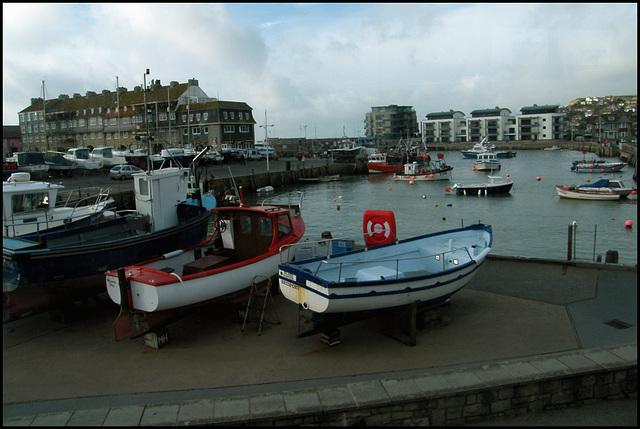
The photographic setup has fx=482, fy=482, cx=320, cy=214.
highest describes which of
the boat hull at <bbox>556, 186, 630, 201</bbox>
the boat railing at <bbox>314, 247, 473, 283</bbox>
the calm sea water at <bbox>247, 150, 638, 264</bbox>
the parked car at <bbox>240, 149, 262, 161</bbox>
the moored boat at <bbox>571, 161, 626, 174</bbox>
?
the parked car at <bbox>240, 149, 262, 161</bbox>

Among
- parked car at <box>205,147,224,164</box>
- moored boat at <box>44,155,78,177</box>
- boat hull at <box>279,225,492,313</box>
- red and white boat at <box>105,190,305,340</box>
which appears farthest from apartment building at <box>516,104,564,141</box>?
red and white boat at <box>105,190,305,340</box>

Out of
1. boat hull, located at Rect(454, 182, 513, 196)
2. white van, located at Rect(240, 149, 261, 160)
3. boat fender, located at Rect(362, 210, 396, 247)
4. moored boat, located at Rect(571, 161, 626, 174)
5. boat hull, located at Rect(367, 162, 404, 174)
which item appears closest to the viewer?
boat fender, located at Rect(362, 210, 396, 247)

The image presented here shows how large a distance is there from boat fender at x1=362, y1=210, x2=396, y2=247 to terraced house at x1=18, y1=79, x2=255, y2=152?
47378 mm

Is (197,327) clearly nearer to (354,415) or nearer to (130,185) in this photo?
(354,415)

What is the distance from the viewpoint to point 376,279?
7.53 meters

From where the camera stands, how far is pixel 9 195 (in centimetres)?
1123

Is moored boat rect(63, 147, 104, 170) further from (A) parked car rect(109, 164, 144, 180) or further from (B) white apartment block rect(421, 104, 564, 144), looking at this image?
(B) white apartment block rect(421, 104, 564, 144)

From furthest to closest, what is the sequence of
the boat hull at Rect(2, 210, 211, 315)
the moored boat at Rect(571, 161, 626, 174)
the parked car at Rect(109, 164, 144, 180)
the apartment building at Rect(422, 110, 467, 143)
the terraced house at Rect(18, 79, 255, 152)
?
the apartment building at Rect(422, 110, 467, 143)
the terraced house at Rect(18, 79, 255, 152)
the moored boat at Rect(571, 161, 626, 174)
the parked car at Rect(109, 164, 144, 180)
the boat hull at Rect(2, 210, 211, 315)

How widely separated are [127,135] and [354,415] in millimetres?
58581

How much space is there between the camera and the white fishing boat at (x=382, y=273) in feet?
22.4

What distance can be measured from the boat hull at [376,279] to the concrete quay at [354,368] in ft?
2.01

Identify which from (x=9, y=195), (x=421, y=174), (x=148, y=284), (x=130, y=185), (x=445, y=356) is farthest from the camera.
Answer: (x=421, y=174)

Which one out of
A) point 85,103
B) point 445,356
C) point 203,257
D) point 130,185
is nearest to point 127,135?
point 85,103

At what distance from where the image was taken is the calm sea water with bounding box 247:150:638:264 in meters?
20.7
